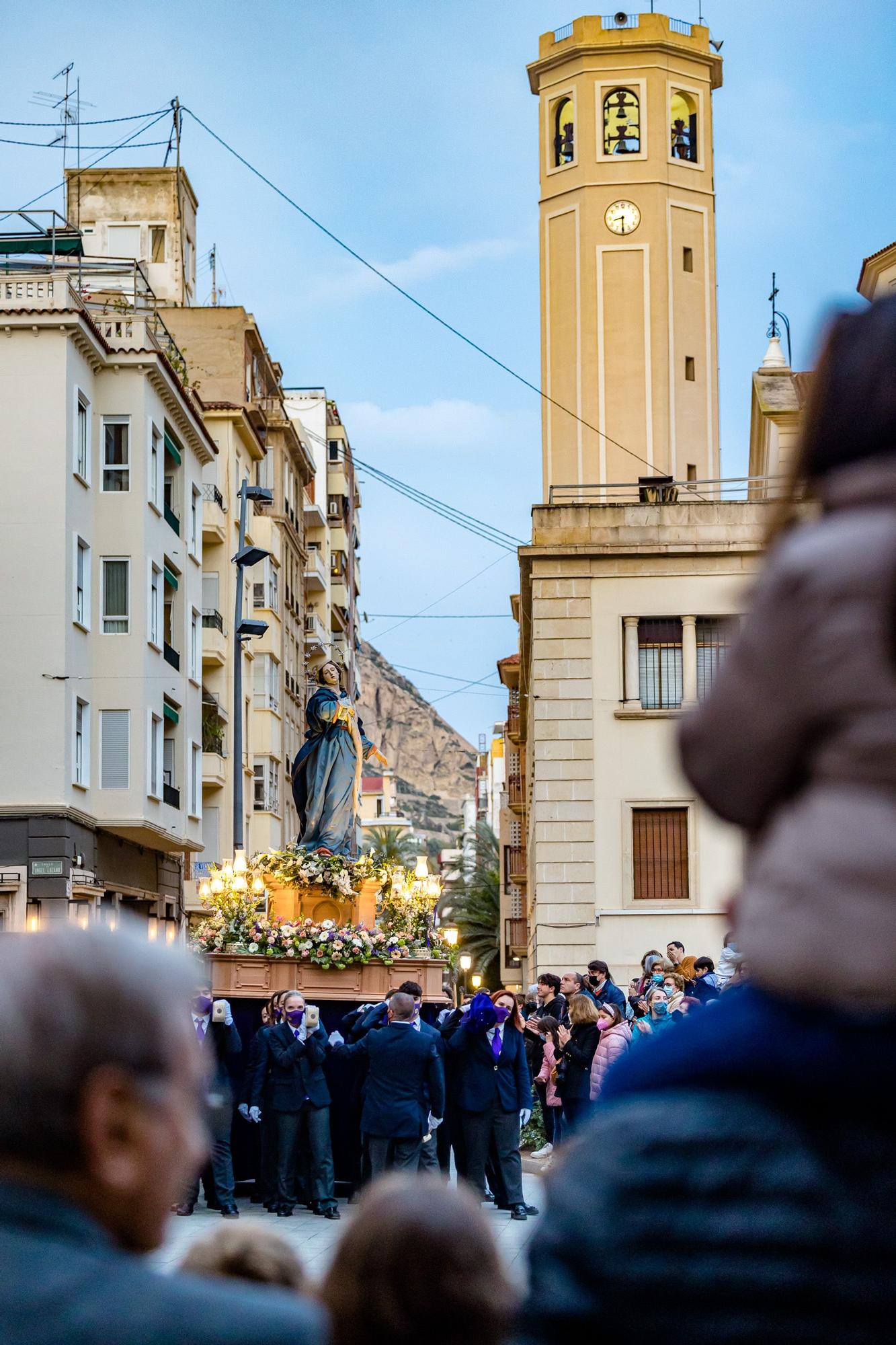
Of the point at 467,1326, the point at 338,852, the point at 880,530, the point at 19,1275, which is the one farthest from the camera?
the point at 338,852

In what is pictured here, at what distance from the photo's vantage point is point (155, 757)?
125 feet

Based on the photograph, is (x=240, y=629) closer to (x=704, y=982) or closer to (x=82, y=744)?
(x=82, y=744)

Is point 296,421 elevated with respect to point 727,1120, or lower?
Result: elevated

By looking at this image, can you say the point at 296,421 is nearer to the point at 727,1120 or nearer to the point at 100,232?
the point at 100,232

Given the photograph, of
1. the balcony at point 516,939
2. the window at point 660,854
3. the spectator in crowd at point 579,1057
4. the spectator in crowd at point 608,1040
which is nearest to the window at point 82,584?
the window at point 660,854

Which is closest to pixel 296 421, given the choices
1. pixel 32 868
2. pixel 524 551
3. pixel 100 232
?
pixel 100 232

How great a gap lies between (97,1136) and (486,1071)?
16153mm

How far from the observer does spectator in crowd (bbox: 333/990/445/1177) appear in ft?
54.6

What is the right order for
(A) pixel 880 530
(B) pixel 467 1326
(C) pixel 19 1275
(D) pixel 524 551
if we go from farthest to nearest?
(D) pixel 524 551, (B) pixel 467 1326, (C) pixel 19 1275, (A) pixel 880 530

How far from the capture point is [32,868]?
32969mm

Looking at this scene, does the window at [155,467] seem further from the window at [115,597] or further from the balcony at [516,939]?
the balcony at [516,939]

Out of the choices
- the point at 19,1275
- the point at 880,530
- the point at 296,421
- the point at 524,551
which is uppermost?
the point at 296,421

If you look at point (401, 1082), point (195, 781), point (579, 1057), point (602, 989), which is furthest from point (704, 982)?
point (195, 781)

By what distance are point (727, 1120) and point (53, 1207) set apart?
1.01 m
